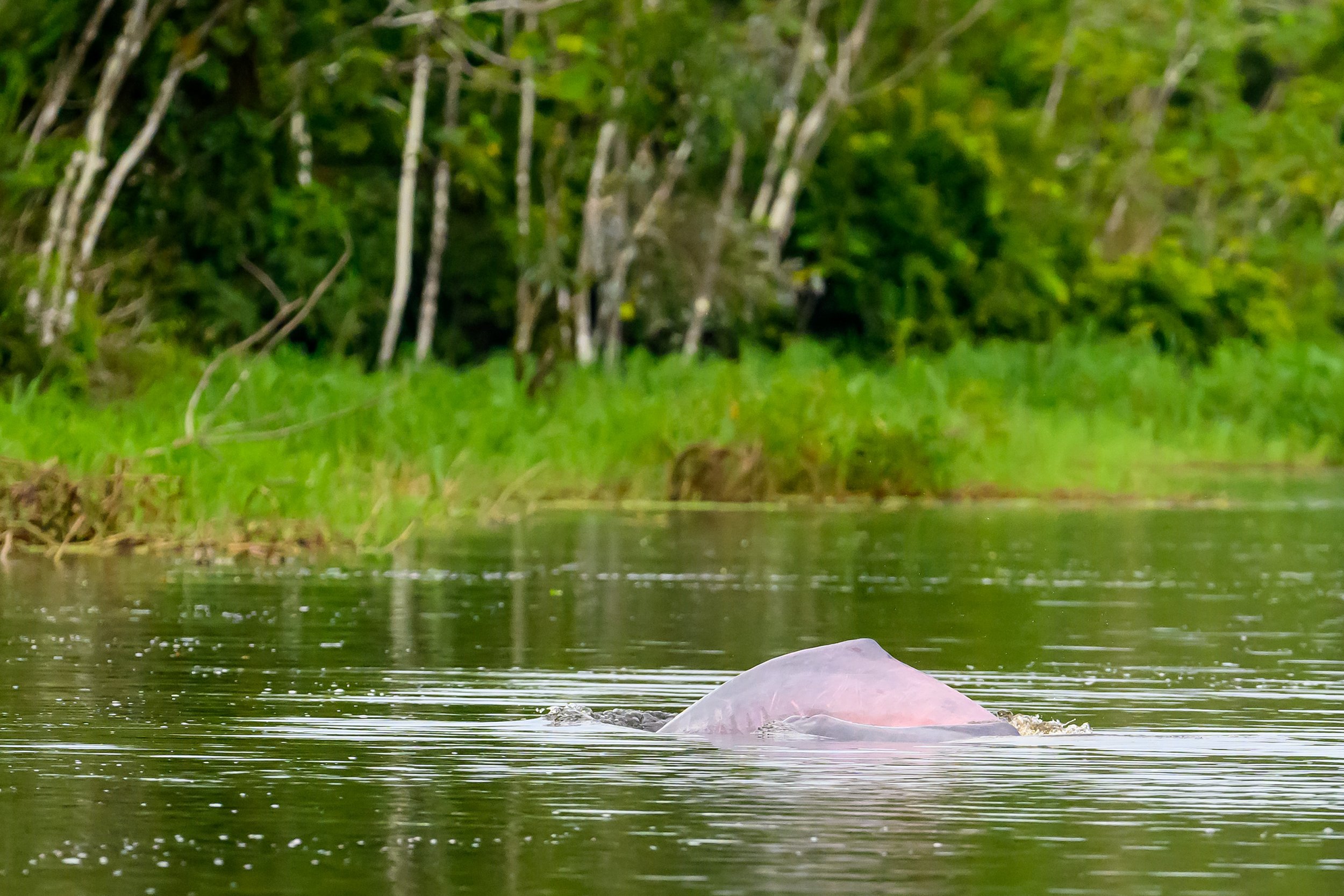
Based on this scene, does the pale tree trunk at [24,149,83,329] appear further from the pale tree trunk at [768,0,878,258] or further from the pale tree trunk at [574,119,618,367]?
the pale tree trunk at [768,0,878,258]

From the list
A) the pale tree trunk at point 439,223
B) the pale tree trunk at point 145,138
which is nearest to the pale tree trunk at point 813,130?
the pale tree trunk at point 439,223

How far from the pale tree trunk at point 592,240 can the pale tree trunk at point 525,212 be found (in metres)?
0.51

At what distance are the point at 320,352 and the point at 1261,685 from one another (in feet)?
63.1

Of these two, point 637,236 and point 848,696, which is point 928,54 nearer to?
point 637,236

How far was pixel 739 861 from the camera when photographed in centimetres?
741

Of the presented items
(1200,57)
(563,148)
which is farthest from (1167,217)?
(563,148)

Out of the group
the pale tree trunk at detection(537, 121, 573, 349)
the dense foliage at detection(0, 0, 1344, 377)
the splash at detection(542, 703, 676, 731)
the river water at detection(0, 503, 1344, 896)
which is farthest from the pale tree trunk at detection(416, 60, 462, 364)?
the splash at detection(542, 703, 676, 731)

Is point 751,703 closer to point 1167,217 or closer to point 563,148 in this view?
point 563,148

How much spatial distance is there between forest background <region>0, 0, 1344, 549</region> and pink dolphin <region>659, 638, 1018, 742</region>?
7074mm

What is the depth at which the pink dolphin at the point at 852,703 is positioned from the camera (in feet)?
32.7

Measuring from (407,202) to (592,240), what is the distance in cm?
300

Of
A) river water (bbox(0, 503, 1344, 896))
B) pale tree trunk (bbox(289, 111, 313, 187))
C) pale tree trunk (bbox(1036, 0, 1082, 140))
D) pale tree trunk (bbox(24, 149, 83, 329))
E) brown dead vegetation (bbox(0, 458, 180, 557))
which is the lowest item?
river water (bbox(0, 503, 1344, 896))

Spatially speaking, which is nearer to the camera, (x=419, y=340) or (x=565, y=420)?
(x=565, y=420)

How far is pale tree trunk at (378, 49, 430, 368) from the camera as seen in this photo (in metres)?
29.6
